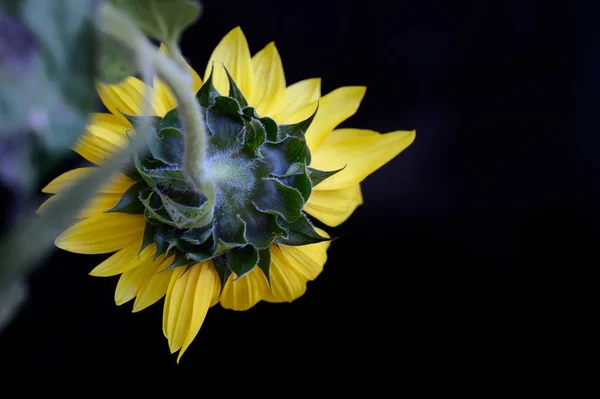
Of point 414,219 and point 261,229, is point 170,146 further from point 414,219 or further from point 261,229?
point 414,219

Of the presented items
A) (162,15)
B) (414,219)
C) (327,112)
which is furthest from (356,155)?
(414,219)

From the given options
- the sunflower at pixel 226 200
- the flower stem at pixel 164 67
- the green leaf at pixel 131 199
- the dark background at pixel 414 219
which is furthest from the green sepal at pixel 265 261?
the dark background at pixel 414 219

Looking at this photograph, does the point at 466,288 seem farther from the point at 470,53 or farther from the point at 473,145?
the point at 470,53

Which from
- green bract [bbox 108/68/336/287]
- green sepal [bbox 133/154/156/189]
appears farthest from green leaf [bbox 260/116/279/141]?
green sepal [bbox 133/154/156/189]

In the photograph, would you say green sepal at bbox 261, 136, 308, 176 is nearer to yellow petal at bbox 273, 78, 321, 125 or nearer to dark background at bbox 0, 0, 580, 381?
yellow petal at bbox 273, 78, 321, 125

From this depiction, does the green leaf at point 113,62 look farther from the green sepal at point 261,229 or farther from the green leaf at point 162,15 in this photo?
the green sepal at point 261,229

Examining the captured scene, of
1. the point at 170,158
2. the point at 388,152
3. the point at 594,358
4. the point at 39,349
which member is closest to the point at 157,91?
the point at 170,158
